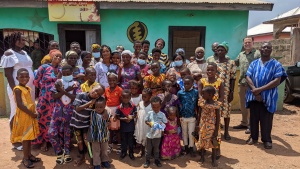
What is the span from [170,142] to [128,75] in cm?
127

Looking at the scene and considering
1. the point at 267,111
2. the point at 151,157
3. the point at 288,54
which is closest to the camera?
the point at 151,157

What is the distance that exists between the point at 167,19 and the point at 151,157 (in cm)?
481

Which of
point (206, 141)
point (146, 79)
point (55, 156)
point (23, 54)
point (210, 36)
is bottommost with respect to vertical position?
point (55, 156)

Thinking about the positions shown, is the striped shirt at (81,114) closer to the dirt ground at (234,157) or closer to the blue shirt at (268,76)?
the dirt ground at (234,157)

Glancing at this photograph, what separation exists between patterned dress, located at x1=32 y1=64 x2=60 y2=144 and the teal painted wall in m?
3.73

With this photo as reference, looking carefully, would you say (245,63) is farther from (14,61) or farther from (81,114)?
(14,61)

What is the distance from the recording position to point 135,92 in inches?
151

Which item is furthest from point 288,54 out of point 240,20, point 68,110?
point 68,110

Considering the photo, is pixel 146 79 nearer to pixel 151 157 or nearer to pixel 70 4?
pixel 151 157

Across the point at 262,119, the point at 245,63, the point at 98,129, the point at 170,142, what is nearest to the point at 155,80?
the point at 170,142

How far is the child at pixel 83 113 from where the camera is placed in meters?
3.26

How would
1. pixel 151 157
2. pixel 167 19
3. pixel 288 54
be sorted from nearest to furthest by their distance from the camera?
pixel 151 157 → pixel 167 19 → pixel 288 54

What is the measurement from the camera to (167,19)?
745cm

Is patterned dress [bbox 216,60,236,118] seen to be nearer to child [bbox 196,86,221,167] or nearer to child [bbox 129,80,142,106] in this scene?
child [bbox 196,86,221,167]
